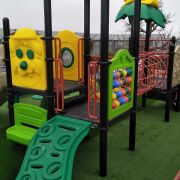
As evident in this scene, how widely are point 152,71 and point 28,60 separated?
9.31 ft

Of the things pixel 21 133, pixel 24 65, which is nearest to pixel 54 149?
pixel 21 133

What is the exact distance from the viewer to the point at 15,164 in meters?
3.31

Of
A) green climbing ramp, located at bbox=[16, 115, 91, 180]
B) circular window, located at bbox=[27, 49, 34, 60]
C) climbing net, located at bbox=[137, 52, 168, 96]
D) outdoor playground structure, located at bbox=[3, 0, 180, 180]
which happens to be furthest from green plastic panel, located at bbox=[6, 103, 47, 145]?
climbing net, located at bbox=[137, 52, 168, 96]

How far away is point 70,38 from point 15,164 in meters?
2.16

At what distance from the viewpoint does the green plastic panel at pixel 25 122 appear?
3.41m

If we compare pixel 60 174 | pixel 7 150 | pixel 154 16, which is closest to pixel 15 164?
pixel 7 150

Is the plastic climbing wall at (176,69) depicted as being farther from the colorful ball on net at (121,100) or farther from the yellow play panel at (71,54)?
the colorful ball on net at (121,100)

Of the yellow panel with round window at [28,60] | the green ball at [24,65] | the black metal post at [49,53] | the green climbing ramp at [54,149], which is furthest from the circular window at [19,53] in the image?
the green climbing ramp at [54,149]

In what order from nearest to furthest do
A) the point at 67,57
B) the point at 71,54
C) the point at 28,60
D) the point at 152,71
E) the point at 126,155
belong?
the point at 28,60 → the point at 126,155 → the point at 71,54 → the point at 67,57 → the point at 152,71

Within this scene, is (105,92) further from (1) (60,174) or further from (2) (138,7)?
(2) (138,7)

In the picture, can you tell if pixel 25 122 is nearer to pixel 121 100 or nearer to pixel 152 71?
pixel 121 100

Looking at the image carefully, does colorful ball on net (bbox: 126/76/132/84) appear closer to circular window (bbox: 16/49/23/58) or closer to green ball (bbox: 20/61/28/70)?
green ball (bbox: 20/61/28/70)

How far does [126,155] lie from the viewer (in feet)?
11.9

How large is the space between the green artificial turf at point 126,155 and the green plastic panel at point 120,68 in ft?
2.34
